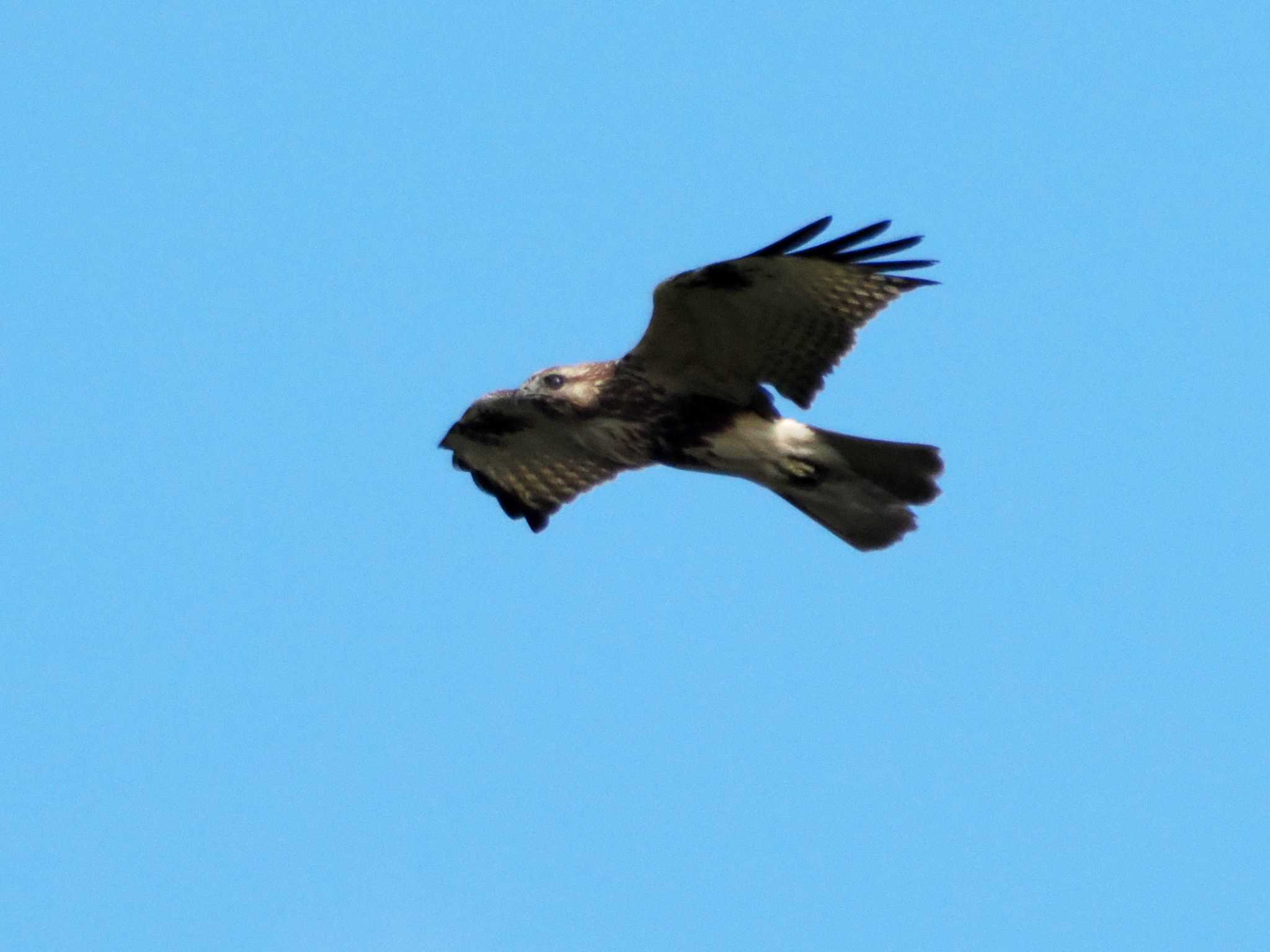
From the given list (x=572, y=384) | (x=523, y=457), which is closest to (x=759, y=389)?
(x=572, y=384)

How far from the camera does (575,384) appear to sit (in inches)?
466

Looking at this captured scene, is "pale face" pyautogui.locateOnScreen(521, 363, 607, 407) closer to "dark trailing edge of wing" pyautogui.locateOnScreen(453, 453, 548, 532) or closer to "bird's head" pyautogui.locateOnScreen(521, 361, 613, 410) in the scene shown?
"bird's head" pyautogui.locateOnScreen(521, 361, 613, 410)

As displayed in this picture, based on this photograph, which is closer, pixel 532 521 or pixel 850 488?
pixel 850 488

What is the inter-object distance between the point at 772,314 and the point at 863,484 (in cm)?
102

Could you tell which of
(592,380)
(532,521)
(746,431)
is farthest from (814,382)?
(532,521)

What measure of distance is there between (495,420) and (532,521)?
0.79 m

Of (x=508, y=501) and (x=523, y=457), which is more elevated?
(x=523, y=457)

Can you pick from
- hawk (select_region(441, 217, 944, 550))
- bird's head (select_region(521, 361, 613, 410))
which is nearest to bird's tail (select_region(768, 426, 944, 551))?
hawk (select_region(441, 217, 944, 550))

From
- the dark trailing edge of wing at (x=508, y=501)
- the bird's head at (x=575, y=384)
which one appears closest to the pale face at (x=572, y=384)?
the bird's head at (x=575, y=384)

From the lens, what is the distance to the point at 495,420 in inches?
484

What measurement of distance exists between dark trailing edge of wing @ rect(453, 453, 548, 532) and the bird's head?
3.37ft

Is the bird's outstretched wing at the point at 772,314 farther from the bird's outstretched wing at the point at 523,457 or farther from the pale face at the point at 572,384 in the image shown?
the bird's outstretched wing at the point at 523,457

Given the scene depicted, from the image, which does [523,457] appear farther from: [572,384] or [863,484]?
[863,484]

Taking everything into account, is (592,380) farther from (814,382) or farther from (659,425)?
(814,382)
